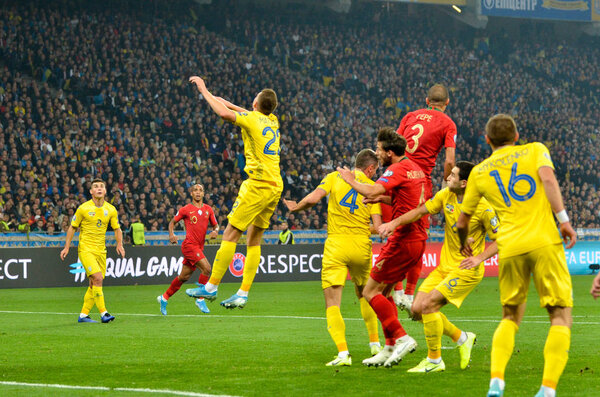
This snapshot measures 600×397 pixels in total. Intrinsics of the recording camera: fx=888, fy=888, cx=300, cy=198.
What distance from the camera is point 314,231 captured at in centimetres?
2994

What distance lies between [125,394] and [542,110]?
40.7m

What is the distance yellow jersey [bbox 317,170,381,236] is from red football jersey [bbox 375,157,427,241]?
415mm

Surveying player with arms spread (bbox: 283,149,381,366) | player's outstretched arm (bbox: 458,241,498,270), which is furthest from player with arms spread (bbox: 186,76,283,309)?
player's outstretched arm (bbox: 458,241,498,270)

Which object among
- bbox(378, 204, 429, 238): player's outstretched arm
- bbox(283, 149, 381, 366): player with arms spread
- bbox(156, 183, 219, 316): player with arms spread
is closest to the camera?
bbox(378, 204, 429, 238): player's outstretched arm

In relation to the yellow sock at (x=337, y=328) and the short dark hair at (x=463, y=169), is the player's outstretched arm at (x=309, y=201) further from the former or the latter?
the short dark hair at (x=463, y=169)

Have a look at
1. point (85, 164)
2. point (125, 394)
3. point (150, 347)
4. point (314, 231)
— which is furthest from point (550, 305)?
point (85, 164)

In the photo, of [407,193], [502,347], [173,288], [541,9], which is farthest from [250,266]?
[541,9]

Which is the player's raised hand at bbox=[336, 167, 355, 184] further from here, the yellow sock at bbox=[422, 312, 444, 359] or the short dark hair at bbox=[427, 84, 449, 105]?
the short dark hair at bbox=[427, 84, 449, 105]

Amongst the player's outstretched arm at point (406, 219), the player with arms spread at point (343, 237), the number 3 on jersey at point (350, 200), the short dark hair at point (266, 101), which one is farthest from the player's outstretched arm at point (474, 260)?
the short dark hair at point (266, 101)

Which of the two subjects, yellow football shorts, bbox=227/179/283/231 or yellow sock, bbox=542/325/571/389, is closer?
yellow sock, bbox=542/325/571/389

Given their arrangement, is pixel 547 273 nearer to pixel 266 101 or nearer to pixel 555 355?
pixel 555 355

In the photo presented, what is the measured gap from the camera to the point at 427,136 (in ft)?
36.9

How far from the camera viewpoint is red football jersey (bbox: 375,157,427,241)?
963 cm

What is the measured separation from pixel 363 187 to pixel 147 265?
1759 centimetres
